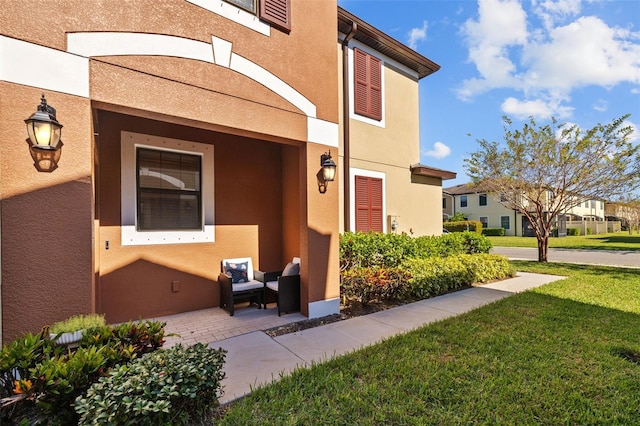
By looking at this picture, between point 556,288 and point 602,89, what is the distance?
829cm

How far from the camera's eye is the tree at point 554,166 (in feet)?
32.3

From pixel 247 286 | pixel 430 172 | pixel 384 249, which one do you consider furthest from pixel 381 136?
pixel 247 286

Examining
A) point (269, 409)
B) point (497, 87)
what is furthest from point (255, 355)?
point (497, 87)

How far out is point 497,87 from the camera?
12.1 metres

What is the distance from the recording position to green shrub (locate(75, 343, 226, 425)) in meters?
2.02

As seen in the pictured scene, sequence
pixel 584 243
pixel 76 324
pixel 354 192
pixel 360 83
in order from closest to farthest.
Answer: pixel 76 324 < pixel 354 192 < pixel 360 83 < pixel 584 243

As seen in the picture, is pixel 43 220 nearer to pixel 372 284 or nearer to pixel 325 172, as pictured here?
pixel 325 172

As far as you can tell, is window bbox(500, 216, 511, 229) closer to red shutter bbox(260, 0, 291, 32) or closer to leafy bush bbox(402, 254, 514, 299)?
leafy bush bbox(402, 254, 514, 299)

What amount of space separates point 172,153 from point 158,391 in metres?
Answer: 4.62

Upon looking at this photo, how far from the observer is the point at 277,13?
5.01 m

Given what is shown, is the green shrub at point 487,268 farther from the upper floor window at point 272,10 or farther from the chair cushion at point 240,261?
the upper floor window at point 272,10

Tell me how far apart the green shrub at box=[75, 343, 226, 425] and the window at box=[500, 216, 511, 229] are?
36.6m

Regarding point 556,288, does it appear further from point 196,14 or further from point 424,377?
point 196,14

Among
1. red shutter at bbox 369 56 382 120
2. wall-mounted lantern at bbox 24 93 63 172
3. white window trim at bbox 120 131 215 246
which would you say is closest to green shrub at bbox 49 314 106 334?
wall-mounted lantern at bbox 24 93 63 172
